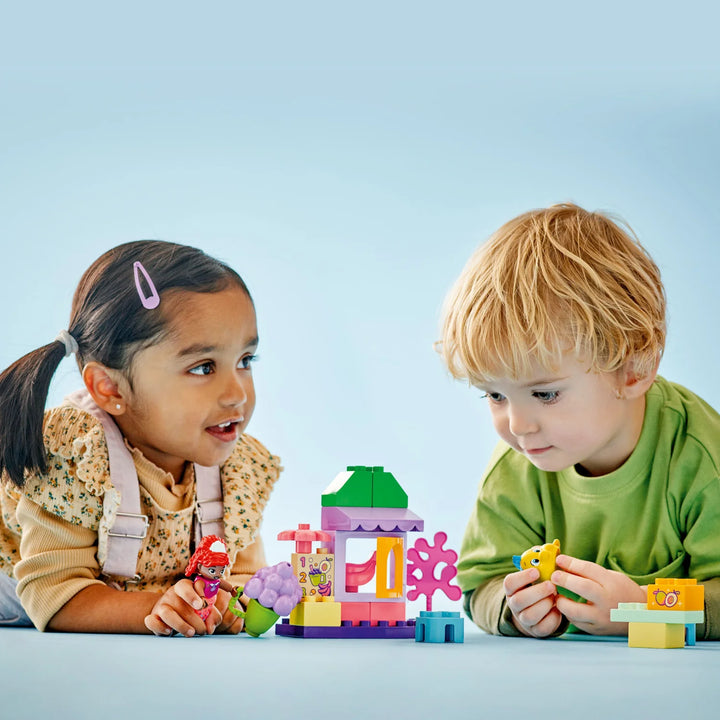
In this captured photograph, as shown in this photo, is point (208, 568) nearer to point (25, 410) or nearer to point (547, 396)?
point (25, 410)

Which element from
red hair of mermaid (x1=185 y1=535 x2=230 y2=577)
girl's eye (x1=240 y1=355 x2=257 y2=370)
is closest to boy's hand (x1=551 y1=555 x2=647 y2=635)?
red hair of mermaid (x1=185 y1=535 x2=230 y2=577)

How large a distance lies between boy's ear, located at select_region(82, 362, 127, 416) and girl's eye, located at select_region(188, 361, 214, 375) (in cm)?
10

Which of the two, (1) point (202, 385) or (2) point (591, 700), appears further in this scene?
(1) point (202, 385)

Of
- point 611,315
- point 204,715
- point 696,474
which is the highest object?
point 611,315

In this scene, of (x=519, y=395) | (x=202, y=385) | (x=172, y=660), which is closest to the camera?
(x=172, y=660)

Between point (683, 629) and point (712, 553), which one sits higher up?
point (712, 553)

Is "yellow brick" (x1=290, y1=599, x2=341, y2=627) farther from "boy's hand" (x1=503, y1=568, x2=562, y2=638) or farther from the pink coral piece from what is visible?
"boy's hand" (x1=503, y1=568, x2=562, y2=638)

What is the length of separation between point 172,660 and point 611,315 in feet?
2.35

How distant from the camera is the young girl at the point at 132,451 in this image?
4.99 ft

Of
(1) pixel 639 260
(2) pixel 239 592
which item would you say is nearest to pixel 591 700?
(2) pixel 239 592

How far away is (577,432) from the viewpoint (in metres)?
1.53

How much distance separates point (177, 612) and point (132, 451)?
10.5 inches

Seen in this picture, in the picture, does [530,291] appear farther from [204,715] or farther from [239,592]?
[204,715]

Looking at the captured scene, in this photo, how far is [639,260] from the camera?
1594mm
